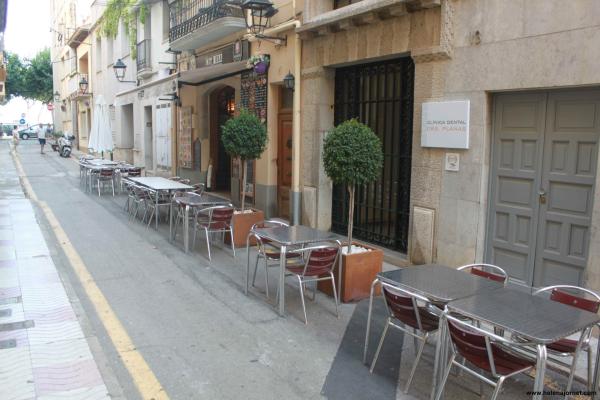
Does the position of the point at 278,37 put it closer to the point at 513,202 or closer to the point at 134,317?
the point at 513,202

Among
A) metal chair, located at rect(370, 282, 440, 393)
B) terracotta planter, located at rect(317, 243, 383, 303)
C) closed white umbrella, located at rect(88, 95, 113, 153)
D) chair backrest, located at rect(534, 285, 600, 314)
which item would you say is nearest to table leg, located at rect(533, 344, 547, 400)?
metal chair, located at rect(370, 282, 440, 393)

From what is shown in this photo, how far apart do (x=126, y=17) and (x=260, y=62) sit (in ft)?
41.4

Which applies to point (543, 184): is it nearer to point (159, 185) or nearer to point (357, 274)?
point (357, 274)

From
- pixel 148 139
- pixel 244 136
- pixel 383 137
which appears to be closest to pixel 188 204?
pixel 244 136

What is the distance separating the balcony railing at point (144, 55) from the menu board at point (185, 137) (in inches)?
141

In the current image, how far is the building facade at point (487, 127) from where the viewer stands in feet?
17.6

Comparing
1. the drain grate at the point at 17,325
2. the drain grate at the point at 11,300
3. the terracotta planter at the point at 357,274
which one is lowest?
the drain grate at the point at 17,325

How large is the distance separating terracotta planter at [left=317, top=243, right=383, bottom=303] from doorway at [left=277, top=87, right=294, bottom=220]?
15.9ft

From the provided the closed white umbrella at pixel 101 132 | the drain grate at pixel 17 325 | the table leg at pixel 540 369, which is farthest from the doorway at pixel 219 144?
the table leg at pixel 540 369

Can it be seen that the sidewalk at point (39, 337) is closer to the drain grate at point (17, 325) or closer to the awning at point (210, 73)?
the drain grate at point (17, 325)

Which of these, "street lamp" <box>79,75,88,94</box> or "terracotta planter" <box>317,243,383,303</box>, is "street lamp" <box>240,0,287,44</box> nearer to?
"terracotta planter" <box>317,243,383,303</box>

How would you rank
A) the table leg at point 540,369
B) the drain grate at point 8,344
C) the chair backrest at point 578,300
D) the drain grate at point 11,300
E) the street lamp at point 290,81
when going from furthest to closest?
the street lamp at point 290,81, the drain grate at point 11,300, the drain grate at point 8,344, the chair backrest at point 578,300, the table leg at point 540,369

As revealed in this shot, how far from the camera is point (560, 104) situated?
219 inches

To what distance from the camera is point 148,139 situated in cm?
2033
